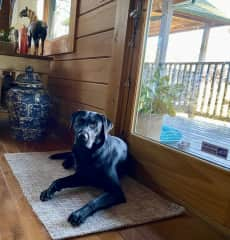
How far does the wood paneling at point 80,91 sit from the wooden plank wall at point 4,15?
220 centimetres

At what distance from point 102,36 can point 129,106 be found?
0.65 metres

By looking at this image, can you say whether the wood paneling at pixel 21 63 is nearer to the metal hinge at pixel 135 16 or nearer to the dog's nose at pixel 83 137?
the metal hinge at pixel 135 16

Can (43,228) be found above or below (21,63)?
below

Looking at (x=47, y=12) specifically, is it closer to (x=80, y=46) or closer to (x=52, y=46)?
(x=52, y=46)

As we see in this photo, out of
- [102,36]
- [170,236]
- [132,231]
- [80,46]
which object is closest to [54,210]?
[132,231]

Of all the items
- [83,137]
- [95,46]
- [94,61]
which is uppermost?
[95,46]

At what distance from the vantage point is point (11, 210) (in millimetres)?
1061

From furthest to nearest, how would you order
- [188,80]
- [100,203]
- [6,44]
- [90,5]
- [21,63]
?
[6,44] → [21,63] → [90,5] → [188,80] → [100,203]

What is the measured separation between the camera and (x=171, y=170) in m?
1.33

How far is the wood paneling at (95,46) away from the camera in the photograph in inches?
72.0

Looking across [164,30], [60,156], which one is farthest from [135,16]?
[60,156]

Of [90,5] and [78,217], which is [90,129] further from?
[90,5]

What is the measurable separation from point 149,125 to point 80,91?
894mm

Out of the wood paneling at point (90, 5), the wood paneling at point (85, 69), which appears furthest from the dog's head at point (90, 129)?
the wood paneling at point (90, 5)
